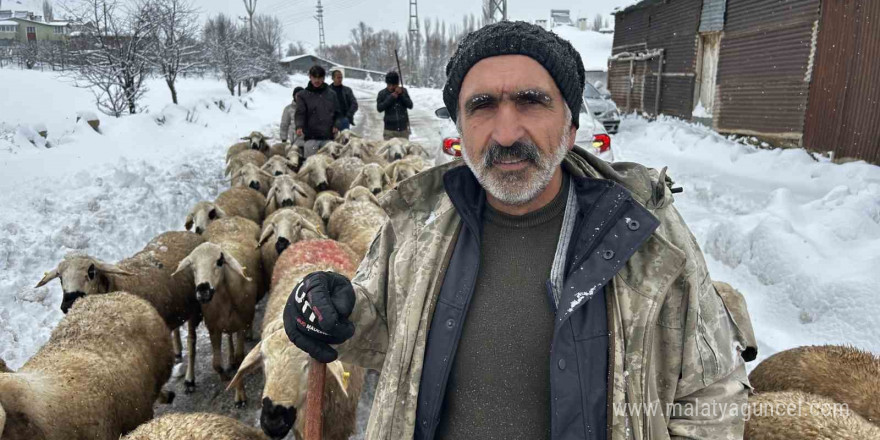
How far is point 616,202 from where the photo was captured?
5.20 feet

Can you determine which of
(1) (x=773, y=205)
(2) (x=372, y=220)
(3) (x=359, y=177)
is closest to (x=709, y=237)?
(1) (x=773, y=205)

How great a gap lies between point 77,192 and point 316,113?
13.2ft

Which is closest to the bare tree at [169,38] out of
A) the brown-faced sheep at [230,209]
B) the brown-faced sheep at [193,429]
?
the brown-faced sheep at [230,209]

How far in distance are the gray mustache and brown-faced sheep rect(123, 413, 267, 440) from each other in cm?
209

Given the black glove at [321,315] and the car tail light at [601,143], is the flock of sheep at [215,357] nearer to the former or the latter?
the black glove at [321,315]

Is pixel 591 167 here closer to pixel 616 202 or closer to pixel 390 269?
pixel 616 202

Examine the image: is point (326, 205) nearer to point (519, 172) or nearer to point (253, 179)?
point (253, 179)

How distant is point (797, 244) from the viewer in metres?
5.54

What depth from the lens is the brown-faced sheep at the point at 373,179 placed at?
26.9ft

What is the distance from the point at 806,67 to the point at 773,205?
16.5 ft

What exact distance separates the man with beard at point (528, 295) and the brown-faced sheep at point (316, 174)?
23.4ft

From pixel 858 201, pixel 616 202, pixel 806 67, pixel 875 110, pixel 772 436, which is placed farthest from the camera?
pixel 806 67

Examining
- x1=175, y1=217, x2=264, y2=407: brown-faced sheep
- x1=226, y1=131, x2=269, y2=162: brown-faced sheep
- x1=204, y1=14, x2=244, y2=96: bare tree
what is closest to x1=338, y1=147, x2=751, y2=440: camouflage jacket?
x1=175, y1=217, x2=264, y2=407: brown-faced sheep

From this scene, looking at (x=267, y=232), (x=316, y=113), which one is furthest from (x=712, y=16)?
(x=267, y=232)
